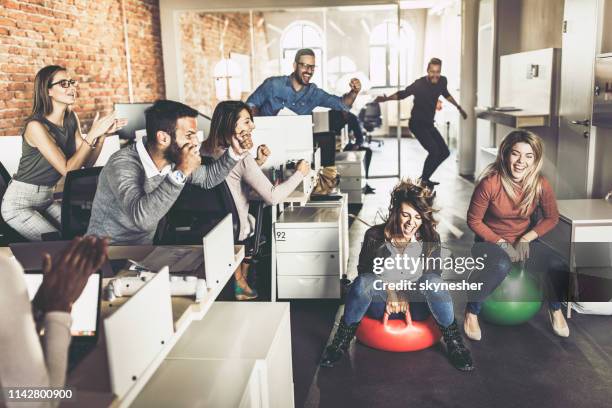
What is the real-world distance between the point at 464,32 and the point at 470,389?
6180 millimetres

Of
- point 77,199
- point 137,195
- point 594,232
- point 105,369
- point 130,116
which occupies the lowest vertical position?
point 594,232

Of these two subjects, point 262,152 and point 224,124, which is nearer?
point 224,124

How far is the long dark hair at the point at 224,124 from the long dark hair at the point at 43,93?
40.3 inches

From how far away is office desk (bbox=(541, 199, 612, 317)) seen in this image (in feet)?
10.7

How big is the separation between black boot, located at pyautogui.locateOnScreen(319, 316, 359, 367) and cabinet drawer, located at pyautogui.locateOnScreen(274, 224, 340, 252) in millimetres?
704

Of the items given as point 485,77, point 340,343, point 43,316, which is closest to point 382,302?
point 340,343

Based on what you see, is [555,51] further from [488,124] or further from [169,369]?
[169,369]

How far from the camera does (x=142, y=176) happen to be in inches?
97.6

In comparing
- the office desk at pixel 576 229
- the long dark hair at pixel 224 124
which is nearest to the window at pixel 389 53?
the office desk at pixel 576 229

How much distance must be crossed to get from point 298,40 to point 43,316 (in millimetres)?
8080

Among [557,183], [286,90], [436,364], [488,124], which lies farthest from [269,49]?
[436,364]

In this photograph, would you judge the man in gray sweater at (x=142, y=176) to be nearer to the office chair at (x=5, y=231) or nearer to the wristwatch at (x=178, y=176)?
the wristwatch at (x=178, y=176)

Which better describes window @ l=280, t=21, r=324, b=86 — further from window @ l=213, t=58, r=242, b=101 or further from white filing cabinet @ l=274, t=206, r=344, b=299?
white filing cabinet @ l=274, t=206, r=344, b=299

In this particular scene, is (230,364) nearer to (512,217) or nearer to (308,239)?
(308,239)
